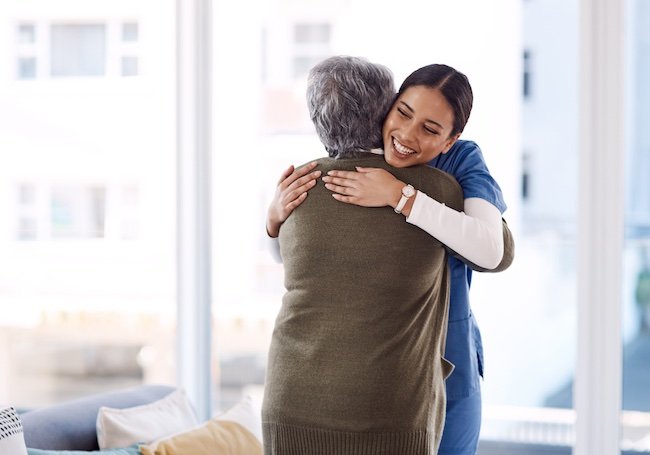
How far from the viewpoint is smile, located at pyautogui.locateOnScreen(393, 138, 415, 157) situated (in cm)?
165

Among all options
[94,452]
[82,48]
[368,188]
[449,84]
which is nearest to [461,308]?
[368,188]

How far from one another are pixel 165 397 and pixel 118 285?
32.6 inches

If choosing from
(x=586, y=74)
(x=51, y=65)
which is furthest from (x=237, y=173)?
(x=586, y=74)

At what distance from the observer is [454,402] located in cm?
178

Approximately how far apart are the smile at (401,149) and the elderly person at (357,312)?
0.10ft

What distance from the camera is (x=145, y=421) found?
2.31 metres

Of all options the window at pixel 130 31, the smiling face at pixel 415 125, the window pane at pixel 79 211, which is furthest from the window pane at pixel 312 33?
the smiling face at pixel 415 125

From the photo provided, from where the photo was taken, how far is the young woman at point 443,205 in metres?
1.60

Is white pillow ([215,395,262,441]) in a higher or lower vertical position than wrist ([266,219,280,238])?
lower

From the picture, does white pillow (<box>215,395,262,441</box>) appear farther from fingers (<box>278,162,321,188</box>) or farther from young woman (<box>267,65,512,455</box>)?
fingers (<box>278,162,321,188</box>)

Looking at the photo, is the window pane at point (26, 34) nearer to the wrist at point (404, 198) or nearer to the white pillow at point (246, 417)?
the white pillow at point (246, 417)

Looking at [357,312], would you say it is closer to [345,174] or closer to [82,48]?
[345,174]

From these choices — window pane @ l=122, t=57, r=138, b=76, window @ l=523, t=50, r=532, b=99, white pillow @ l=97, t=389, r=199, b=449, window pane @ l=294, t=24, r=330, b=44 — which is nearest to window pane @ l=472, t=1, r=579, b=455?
window @ l=523, t=50, r=532, b=99

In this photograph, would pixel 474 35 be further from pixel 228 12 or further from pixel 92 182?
pixel 92 182
